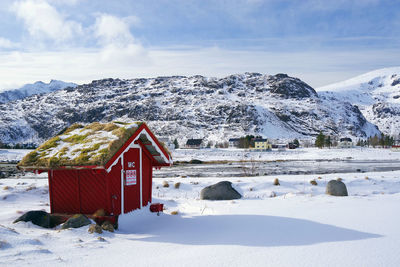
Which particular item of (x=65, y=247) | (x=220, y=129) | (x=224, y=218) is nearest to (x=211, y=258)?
(x=65, y=247)

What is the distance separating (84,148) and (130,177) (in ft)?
7.43

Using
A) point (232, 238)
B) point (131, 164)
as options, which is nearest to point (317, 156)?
point (131, 164)

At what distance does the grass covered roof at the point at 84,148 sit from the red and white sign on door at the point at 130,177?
1.74 m

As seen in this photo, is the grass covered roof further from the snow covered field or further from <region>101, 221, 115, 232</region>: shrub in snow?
the snow covered field

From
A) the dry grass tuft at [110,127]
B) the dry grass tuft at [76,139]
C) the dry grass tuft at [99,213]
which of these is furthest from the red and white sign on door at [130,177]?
the dry grass tuft at [76,139]

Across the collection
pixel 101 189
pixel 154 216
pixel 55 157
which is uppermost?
pixel 55 157

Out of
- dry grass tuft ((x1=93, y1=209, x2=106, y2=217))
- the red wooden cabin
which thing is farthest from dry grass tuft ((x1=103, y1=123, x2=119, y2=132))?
dry grass tuft ((x1=93, y1=209, x2=106, y2=217))

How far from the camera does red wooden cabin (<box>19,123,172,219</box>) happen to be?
1270 centimetres

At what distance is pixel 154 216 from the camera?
579 inches

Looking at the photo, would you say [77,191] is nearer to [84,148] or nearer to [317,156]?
[84,148]

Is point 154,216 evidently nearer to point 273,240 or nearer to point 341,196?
point 273,240

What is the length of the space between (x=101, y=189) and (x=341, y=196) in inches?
526

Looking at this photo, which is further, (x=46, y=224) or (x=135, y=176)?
(x=135, y=176)

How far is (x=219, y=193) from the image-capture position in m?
20.6
